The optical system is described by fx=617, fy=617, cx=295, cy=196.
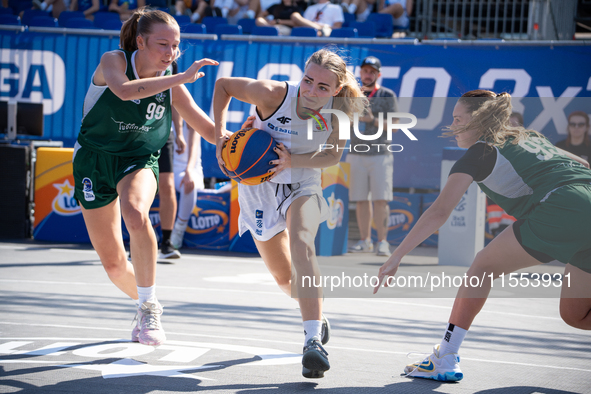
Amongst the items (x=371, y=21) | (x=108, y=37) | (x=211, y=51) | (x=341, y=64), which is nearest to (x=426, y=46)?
(x=371, y=21)

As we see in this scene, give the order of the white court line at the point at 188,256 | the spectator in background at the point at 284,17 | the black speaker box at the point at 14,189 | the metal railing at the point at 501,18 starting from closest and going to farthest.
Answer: the white court line at the point at 188,256 < the black speaker box at the point at 14,189 < the metal railing at the point at 501,18 < the spectator in background at the point at 284,17

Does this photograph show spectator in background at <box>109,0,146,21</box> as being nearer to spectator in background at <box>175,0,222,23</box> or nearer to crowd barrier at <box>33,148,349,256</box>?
spectator in background at <box>175,0,222,23</box>

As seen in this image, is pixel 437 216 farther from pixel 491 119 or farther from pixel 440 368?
Answer: pixel 440 368

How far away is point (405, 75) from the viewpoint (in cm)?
986

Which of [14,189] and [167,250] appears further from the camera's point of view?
[14,189]

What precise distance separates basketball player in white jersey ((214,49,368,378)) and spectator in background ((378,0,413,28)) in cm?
894

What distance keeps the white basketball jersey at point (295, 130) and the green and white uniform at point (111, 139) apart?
0.81 metres

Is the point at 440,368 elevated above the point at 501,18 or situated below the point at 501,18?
below

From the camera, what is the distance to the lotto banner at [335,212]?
26.7 feet

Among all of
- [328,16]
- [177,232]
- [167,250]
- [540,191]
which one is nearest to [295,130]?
[540,191]

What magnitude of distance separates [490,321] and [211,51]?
23.7 feet

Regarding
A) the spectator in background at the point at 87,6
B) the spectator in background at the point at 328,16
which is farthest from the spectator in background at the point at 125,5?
the spectator in background at the point at 328,16

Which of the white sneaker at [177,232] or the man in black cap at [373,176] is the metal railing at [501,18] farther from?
the white sneaker at [177,232]

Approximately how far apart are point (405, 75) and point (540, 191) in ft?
22.5
